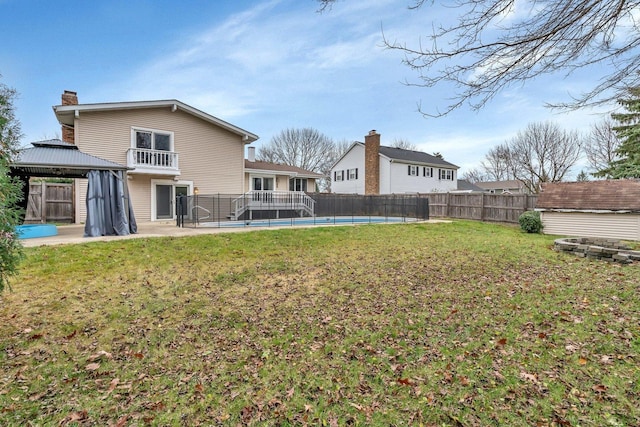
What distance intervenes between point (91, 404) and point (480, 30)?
524 centimetres

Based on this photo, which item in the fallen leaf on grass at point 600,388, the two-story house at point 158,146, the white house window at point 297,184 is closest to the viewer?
the fallen leaf on grass at point 600,388

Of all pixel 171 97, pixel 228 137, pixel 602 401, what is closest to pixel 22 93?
pixel 171 97

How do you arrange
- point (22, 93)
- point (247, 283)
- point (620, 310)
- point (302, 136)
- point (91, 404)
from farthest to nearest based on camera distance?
point (302, 136), point (22, 93), point (247, 283), point (620, 310), point (91, 404)

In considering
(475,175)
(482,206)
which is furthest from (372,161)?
(475,175)

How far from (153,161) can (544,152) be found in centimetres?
2939

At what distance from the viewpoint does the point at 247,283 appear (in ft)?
19.2

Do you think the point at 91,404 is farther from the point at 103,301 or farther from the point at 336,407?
the point at 103,301

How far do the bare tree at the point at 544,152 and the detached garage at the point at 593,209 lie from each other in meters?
13.6

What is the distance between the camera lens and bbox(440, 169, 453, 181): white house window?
107 feet

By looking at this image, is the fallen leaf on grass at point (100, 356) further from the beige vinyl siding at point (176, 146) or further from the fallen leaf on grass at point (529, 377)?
the beige vinyl siding at point (176, 146)

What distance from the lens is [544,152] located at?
87.5ft

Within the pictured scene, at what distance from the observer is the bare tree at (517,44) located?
3338 mm

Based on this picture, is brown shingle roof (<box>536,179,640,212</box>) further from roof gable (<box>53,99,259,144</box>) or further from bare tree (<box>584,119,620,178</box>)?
roof gable (<box>53,99,259,144</box>)

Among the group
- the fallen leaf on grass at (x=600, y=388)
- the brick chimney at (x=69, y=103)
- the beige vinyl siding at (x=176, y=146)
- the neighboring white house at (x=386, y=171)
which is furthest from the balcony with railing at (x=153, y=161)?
Answer: the neighboring white house at (x=386, y=171)
